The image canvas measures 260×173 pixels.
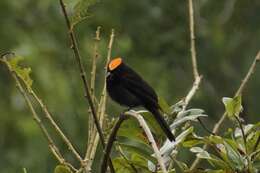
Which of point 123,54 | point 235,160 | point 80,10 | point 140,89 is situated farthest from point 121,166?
point 123,54

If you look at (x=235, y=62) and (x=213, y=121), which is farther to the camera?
(x=235, y=62)

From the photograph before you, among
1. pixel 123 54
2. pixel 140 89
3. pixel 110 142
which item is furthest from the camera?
pixel 123 54

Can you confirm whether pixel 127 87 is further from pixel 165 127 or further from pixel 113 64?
pixel 165 127

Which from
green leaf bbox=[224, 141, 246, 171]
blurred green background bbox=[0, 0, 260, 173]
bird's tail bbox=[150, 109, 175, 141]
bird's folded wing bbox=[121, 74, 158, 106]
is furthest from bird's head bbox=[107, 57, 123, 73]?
blurred green background bbox=[0, 0, 260, 173]

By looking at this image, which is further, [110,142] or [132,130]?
[132,130]

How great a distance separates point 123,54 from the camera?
919cm

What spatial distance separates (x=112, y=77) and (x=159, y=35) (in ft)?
19.8

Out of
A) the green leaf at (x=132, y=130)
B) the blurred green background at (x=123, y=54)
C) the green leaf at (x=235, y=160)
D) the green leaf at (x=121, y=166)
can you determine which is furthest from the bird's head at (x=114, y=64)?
the blurred green background at (x=123, y=54)

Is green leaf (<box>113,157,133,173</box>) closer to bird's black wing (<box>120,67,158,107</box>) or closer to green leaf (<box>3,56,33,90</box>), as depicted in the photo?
green leaf (<box>3,56,33,90</box>)

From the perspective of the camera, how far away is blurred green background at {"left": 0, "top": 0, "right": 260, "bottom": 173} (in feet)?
25.9

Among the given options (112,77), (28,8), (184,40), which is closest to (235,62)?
(184,40)

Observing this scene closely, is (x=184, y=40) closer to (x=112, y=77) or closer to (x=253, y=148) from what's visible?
(x=112, y=77)

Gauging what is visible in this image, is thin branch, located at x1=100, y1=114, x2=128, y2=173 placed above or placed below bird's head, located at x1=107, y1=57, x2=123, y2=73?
above

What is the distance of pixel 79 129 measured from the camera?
27.9 ft
